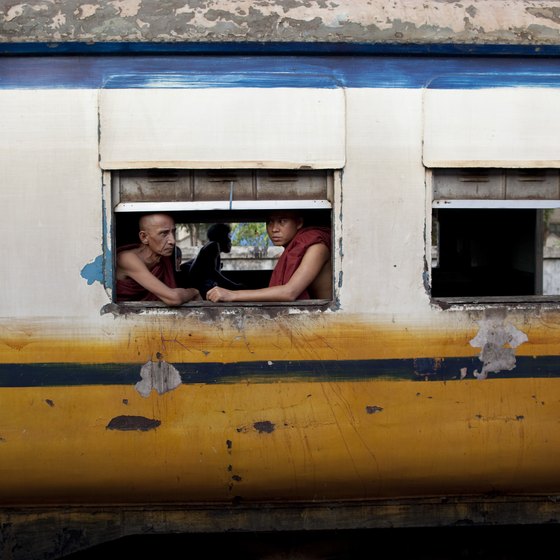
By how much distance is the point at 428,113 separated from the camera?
3258 millimetres

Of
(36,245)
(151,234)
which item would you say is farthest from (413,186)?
(36,245)

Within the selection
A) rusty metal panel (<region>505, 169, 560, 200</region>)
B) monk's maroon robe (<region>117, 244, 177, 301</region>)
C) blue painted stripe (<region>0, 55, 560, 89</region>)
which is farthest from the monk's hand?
rusty metal panel (<region>505, 169, 560, 200</region>)

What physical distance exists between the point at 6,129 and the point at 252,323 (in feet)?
4.24

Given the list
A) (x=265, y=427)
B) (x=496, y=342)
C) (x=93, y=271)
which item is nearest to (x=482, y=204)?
(x=496, y=342)

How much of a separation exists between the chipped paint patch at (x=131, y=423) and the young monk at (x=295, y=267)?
22.6 inches

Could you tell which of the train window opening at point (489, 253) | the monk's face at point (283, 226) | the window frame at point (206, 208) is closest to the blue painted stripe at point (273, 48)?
the window frame at point (206, 208)

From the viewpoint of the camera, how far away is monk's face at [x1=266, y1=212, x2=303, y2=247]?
351cm

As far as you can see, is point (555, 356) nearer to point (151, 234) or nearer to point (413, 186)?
point (413, 186)

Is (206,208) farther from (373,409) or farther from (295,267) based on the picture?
(373,409)

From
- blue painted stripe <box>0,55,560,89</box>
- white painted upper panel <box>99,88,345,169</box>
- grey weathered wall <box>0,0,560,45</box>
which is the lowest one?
white painted upper panel <box>99,88,345,169</box>

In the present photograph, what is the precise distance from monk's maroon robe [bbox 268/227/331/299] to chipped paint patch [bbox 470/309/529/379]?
0.77 metres

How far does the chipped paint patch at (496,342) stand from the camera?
327 centimetres

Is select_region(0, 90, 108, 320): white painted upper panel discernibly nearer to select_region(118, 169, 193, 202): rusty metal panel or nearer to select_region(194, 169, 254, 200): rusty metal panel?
select_region(118, 169, 193, 202): rusty metal panel

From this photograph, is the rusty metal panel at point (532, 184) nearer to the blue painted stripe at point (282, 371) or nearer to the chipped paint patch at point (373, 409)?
the blue painted stripe at point (282, 371)
